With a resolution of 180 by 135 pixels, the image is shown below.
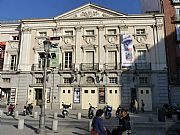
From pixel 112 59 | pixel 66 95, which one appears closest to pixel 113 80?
pixel 112 59

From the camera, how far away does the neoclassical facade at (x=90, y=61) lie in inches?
1099

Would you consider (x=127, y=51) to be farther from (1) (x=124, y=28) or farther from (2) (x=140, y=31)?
(2) (x=140, y=31)

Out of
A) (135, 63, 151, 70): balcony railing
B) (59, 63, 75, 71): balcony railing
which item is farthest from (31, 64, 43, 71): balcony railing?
(135, 63, 151, 70): balcony railing

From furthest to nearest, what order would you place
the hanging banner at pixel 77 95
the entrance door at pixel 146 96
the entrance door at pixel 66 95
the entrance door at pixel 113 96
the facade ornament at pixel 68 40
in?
the facade ornament at pixel 68 40
the entrance door at pixel 66 95
the hanging banner at pixel 77 95
the entrance door at pixel 113 96
the entrance door at pixel 146 96

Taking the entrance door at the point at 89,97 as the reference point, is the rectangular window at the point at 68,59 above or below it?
above

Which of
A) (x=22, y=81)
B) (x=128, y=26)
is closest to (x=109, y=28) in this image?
(x=128, y=26)

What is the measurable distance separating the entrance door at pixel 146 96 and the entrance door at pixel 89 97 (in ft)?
18.0

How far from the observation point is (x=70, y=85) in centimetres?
2864

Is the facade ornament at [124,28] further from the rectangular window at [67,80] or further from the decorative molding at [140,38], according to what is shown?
the rectangular window at [67,80]

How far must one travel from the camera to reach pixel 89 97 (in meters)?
28.3

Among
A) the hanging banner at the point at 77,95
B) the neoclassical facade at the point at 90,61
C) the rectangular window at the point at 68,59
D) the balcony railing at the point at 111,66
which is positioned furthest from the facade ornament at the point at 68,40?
the hanging banner at the point at 77,95

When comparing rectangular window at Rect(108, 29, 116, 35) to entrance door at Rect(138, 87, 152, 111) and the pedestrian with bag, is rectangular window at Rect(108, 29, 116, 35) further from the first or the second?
the pedestrian with bag

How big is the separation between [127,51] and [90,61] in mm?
5038

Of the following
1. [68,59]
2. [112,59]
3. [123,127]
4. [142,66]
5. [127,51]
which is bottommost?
[123,127]
